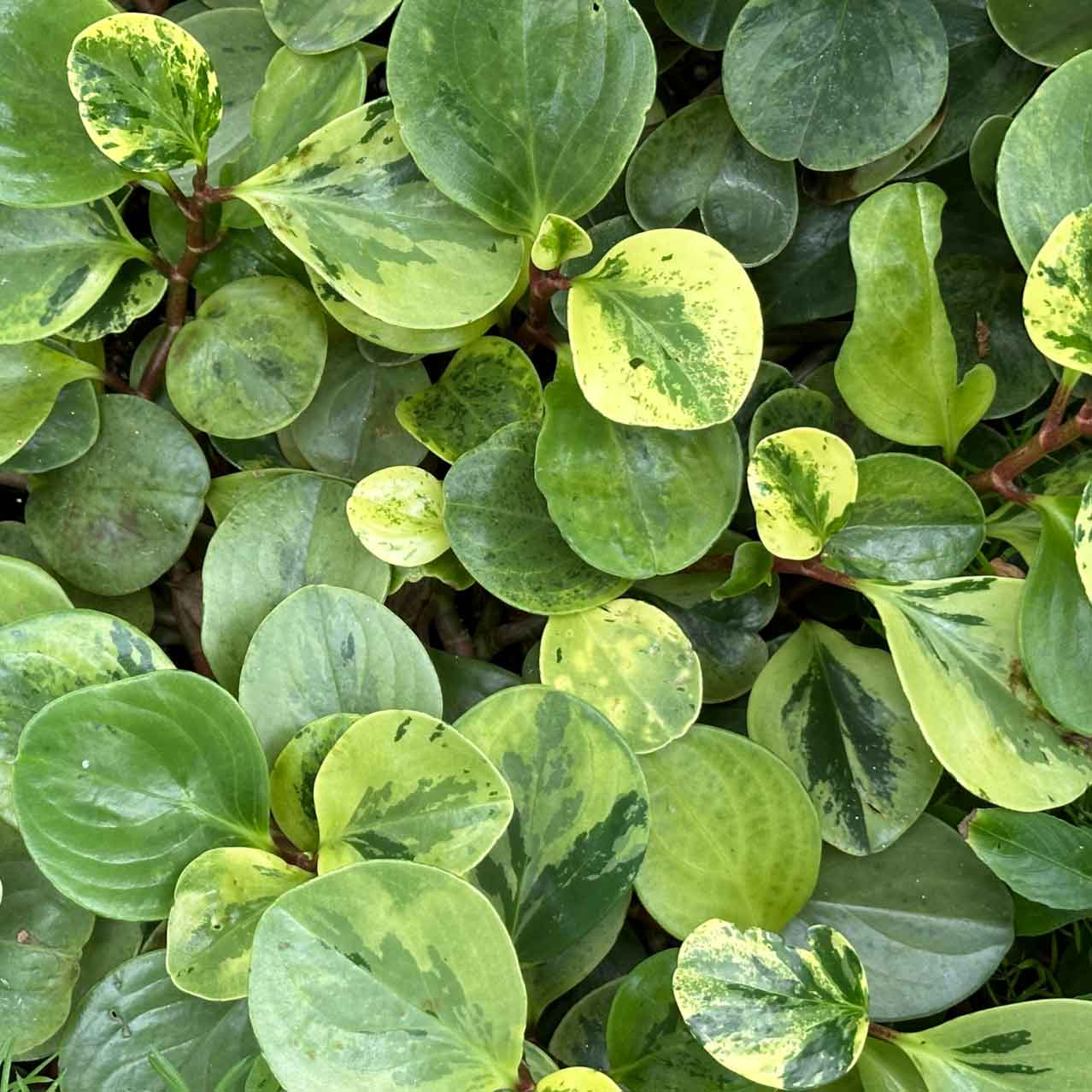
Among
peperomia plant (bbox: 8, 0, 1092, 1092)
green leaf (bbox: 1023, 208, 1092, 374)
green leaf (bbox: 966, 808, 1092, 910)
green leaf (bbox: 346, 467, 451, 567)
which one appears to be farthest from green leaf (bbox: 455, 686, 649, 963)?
green leaf (bbox: 1023, 208, 1092, 374)

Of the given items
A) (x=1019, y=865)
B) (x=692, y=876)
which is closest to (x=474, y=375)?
(x=692, y=876)

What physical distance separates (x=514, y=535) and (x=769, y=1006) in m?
0.30

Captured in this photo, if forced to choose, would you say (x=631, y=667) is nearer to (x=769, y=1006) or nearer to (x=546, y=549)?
(x=546, y=549)

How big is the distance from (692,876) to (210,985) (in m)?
0.29

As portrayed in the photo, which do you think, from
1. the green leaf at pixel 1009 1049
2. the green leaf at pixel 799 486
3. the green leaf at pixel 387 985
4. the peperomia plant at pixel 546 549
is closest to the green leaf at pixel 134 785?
the peperomia plant at pixel 546 549

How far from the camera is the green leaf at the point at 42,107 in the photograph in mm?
607

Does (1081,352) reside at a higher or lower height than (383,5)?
lower

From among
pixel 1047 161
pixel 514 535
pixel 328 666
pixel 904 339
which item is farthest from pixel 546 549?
pixel 1047 161

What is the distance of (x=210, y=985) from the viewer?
57cm

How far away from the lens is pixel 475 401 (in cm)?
71

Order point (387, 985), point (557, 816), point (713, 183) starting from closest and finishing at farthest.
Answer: point (387, 985)
point (557, 816)
point (713, 183)

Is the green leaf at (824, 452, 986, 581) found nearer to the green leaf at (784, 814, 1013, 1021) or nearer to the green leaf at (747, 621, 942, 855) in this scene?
the green leaf at (747, 621, 942, 855)

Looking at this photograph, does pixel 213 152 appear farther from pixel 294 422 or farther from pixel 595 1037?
pixel 595 1037

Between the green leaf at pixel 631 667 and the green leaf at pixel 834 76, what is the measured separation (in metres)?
0.32
